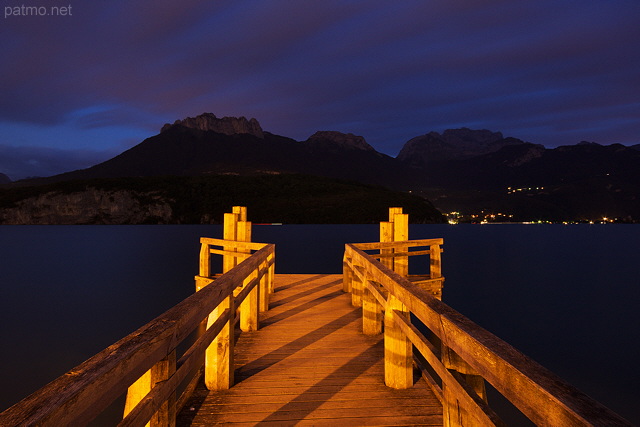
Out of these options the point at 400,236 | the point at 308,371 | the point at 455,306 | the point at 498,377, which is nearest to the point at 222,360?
the point at 308,371

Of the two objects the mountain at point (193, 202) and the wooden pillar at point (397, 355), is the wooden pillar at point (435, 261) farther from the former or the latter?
the mountain at point (193, 202)

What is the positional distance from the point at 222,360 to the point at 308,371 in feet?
3.78

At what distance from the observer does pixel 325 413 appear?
11.6ft

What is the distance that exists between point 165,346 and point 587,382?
1376cm

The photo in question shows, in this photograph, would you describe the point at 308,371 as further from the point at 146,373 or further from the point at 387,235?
the point at 387,235

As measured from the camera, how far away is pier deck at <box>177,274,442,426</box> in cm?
345

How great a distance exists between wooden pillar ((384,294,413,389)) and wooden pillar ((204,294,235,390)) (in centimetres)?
172

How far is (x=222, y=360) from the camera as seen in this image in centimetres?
398

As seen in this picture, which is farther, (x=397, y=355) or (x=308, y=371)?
(x=308, y=371)

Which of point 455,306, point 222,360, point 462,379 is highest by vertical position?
point 462,379

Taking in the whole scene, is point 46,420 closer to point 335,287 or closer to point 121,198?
point 335,287

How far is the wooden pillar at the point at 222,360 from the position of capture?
392cm

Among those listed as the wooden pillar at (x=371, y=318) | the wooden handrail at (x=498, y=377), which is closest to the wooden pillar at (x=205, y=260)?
the wooden pillar at (x=371, y=318)

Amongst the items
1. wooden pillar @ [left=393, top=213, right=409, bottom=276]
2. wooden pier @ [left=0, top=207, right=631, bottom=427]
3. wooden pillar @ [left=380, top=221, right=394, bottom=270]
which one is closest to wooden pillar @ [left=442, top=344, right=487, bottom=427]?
wooden pier @ [left=0, top=207, right=631, bottom=427]
